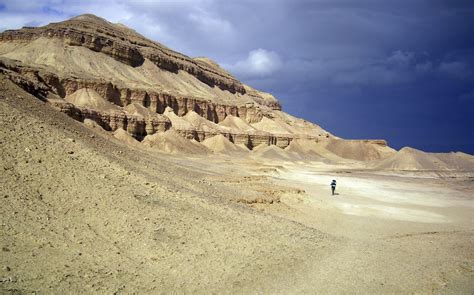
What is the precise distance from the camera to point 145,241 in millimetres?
9344

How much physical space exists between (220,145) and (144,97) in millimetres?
15866

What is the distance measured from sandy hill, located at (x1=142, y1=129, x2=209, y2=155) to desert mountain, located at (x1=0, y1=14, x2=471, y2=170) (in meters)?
0.22

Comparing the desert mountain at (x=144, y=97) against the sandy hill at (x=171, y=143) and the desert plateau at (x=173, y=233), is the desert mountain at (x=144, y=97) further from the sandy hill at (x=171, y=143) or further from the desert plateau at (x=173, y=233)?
the desert plateau at (x=173, y=233)

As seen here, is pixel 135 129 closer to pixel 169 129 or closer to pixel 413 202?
pixel 169 129

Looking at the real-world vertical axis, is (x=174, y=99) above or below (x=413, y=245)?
above

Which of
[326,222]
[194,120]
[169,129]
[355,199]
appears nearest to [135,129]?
[169,129]

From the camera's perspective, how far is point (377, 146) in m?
91.2

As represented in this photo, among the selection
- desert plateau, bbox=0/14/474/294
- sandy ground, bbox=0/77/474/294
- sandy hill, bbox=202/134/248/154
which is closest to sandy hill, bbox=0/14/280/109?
sandy hill, bbox=202/134/248/154

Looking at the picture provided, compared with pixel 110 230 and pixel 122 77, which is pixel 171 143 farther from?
pixel 110 230

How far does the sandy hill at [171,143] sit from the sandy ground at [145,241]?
→ 4280cm

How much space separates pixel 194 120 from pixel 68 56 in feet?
84.4

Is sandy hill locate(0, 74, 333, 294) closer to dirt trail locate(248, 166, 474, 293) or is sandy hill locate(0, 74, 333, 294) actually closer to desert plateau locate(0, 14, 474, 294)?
desert plateau locate(0, 14, 474, 294)

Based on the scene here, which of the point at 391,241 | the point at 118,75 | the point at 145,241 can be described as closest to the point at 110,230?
the point at 145,241

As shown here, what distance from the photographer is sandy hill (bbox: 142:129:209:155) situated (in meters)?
58.6
